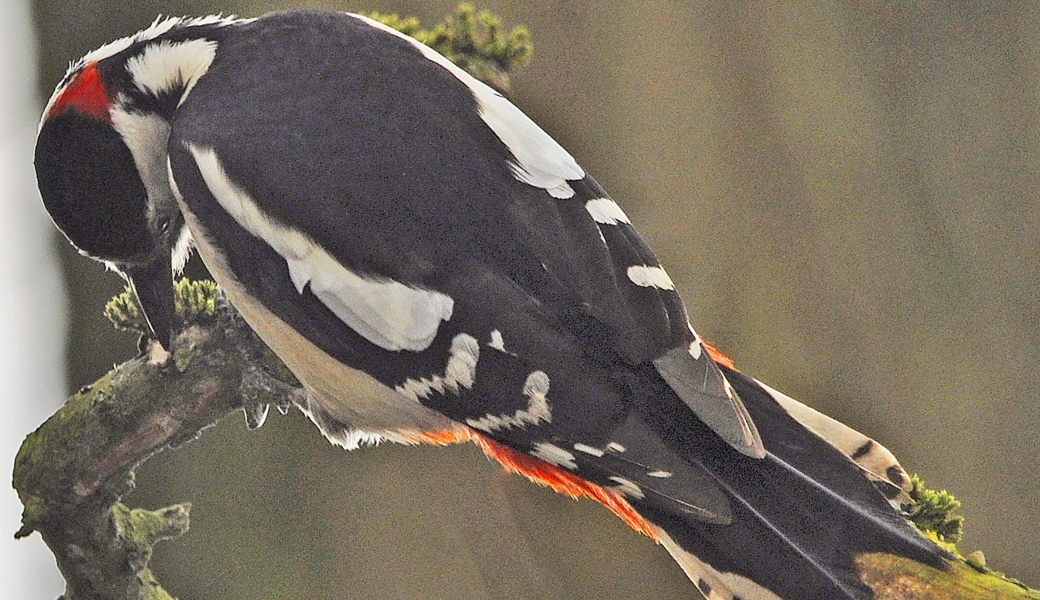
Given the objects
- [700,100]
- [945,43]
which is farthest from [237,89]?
[945,43]

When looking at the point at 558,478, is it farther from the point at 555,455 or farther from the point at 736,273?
the point at 736,273

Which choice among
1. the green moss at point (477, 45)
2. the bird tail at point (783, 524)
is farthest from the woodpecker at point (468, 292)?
the green moss at point (477, 45)

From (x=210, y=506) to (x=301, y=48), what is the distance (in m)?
1.25

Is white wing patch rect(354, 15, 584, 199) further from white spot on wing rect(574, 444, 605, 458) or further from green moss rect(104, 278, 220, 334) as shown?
green moss rect(104, 278, 220, 334)

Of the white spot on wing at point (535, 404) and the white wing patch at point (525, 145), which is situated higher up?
the white wing patch at point (525, 145)

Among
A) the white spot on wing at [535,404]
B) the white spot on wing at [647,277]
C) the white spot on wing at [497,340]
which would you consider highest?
the white spot on wing at [647,277]

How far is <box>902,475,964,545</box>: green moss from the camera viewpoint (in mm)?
1580

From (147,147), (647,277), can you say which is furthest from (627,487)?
(147,147)

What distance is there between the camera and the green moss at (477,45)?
84.4 inches

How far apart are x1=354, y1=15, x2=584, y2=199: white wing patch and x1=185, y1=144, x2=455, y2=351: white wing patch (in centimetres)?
26

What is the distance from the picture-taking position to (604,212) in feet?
5.48

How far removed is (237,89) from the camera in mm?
1668

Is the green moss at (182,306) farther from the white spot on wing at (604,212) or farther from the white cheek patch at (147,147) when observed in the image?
the white spot on wing at (604,212)

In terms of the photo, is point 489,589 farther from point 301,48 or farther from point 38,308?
point 301,48
